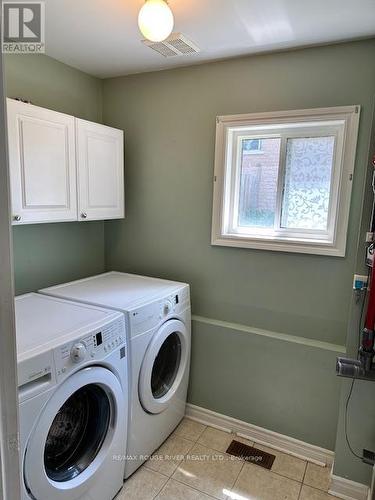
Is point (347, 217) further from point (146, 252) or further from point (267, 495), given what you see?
point (267, 495)

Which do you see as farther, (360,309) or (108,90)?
(108,90)

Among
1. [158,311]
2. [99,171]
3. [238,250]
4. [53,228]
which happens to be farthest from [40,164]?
[238,250]

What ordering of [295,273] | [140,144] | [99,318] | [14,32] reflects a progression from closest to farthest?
[99,318], [14,32], [295,273], [140,144]

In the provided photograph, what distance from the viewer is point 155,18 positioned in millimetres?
1298

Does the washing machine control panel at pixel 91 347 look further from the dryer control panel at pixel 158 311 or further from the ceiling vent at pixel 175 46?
the ceiling vent at pixel 175 46

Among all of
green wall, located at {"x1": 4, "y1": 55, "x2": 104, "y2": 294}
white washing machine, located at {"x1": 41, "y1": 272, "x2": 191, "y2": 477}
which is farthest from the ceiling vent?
white washing machine, located at {"x1": 41, "y1": 272, "x2": 191, "y2": 477}

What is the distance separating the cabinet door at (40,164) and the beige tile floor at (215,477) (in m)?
1.55

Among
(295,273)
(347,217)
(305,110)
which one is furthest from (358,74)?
(295,273)

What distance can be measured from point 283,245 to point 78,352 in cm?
129

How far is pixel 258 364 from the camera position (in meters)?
2.07

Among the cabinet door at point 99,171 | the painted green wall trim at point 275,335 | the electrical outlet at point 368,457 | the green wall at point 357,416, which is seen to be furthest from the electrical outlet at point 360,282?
the cabinet door at point 99,171

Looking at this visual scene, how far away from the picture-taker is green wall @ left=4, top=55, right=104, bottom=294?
190cm

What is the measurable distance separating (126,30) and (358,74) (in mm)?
1236

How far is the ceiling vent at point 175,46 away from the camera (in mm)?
1651
